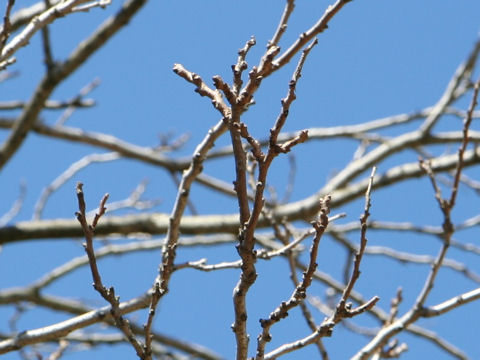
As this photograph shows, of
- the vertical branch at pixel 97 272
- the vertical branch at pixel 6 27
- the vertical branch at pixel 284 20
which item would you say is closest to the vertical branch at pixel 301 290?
the vertical branch at pixel 97 272

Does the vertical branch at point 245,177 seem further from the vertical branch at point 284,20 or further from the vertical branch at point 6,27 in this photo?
the vertical branch at point 6,27

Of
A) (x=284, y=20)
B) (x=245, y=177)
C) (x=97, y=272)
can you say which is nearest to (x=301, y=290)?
(x=245, y=177)

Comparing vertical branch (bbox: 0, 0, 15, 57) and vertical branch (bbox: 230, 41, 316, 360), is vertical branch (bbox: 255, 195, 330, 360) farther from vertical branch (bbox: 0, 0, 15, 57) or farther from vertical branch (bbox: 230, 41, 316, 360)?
vertical branch (bbox: 0, 0, 15, 57)

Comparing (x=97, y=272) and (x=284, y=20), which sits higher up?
(x=284, y=20)

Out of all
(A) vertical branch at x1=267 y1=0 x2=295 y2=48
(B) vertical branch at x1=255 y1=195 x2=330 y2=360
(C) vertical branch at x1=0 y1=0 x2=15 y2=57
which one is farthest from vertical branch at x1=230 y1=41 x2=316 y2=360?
(C) vertical branch at x1=0 y1=0 x2=15 y2=57

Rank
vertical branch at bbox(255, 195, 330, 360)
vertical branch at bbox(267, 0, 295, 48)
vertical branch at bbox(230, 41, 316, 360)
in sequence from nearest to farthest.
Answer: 1. vertical branch at bbox(230, 41, 316, 360)
2. vertical branch at bbox(255, 195, 330, 360)
3. vertical branch at bbox(267, 0, 295, 48)

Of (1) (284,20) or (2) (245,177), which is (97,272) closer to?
(2) (245,177)

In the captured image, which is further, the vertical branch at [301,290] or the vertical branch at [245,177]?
the vertical branch at [301,290]

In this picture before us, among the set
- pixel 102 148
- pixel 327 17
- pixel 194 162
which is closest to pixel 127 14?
pixel 102 148

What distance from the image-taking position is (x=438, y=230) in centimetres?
505

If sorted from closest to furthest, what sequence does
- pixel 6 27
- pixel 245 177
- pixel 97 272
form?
pixel 245 177, pixel 97 272, pixel 6 27

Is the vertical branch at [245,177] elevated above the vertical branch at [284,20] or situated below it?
below

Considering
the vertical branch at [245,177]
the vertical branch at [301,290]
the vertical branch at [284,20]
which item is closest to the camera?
the vertical branch at [245,177]

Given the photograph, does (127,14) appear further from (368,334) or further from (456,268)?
(456,268)
